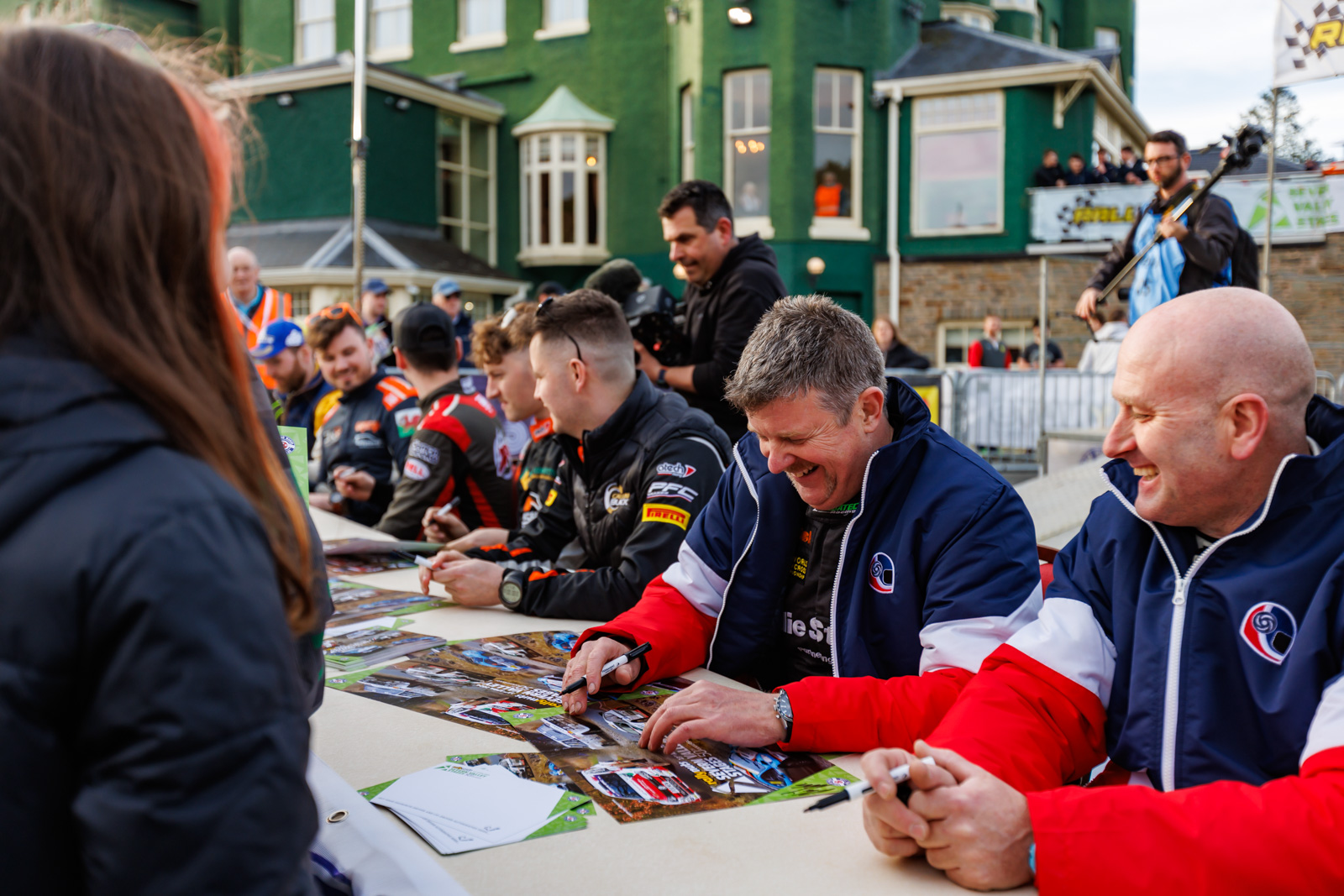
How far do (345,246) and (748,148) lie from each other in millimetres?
6014

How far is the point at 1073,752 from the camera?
5.26 feet

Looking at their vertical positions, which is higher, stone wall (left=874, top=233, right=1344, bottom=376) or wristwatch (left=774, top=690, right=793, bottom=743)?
stone wall (left=874, top=233, right=1344, bottom=376)

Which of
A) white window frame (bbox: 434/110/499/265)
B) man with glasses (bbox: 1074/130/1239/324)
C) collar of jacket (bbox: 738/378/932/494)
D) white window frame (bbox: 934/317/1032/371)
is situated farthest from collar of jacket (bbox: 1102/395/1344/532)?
white window frame (bbox: 434/110/499/265)

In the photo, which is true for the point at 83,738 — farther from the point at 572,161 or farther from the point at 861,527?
the point at 572,161

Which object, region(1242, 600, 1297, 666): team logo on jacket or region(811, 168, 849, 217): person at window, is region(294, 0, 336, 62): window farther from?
region(1242, 600, 1297, 666): team logo on jacket

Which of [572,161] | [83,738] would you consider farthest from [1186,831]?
[572,161]

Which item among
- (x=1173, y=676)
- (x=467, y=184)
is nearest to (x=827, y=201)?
(x=467, y=184)

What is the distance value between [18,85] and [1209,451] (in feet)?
5.09

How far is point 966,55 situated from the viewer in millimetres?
14797

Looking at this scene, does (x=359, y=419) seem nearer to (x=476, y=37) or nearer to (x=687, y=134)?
(x=687, y=134)

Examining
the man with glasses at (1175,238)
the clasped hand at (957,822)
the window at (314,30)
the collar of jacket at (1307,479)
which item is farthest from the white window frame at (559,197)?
the clasped hand at (957,822)

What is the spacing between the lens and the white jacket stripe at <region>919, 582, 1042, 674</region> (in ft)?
6.07

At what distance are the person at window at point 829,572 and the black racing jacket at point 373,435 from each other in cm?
270

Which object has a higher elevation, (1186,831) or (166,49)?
(166,49)
